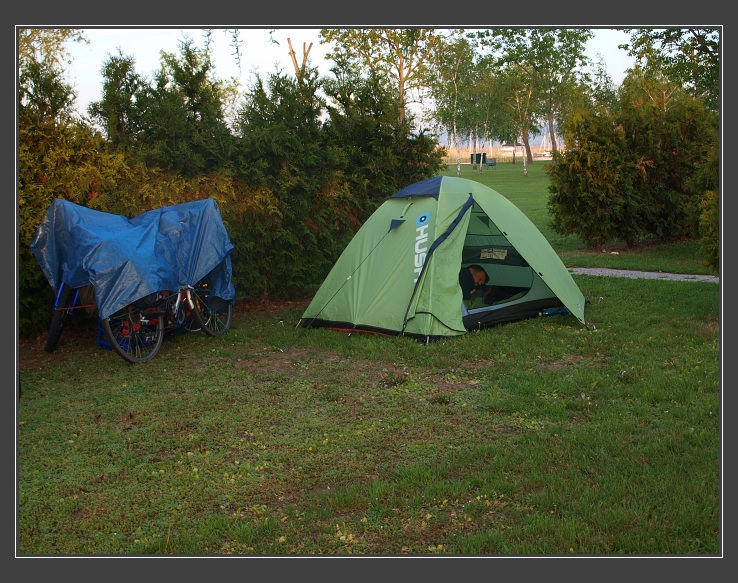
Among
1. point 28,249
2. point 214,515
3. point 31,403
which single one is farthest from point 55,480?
point 28,249

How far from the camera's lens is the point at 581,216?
1318 centimetres

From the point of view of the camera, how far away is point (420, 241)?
316 inches

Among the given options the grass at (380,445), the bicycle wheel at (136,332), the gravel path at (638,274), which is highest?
the gravel path at (638,274)

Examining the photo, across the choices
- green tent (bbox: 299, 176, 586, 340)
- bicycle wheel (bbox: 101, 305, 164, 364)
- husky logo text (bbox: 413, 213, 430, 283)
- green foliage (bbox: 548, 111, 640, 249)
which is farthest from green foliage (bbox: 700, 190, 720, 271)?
bicycle wheel (bbox: 101, 305, 164, 364)

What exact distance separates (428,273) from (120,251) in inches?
123

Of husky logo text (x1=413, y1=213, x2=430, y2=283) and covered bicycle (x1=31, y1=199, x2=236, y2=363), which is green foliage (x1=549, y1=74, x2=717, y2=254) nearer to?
husky logo text (x1=413, y1=213, x2=430, y2=283)

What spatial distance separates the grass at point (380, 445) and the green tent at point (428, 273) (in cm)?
33

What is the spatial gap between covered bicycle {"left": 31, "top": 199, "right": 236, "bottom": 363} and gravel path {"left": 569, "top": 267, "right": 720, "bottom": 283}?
607 cm

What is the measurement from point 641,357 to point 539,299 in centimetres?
204

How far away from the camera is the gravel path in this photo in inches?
416

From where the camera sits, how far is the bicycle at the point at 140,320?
6.99 m

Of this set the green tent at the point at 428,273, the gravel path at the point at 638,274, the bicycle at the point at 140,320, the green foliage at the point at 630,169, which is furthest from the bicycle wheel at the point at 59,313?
the green foliage at the point at 630,169

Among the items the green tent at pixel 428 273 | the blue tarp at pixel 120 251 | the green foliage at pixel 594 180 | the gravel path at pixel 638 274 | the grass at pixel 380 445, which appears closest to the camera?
the grass at pixel 380 445

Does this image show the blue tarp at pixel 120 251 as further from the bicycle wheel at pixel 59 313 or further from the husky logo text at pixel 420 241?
the husky logo text at pixel 420 241
